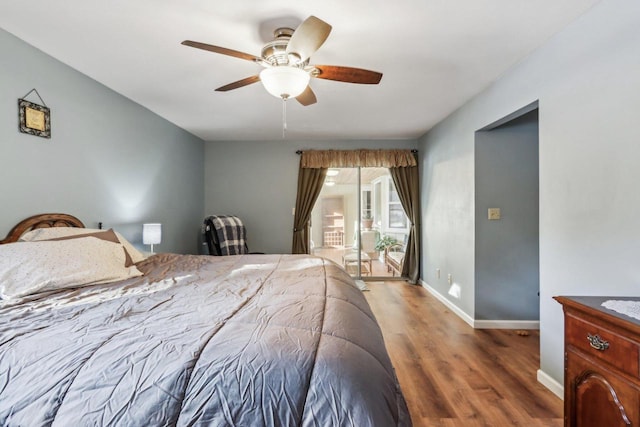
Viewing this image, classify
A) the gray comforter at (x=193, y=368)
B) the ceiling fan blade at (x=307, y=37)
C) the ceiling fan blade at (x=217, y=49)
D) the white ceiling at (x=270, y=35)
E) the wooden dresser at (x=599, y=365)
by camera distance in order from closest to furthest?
the gray comforter at (x=193, y=368) < the wooden dresser at (x=599, y=365) < the ceiling fan blade at (x=307, y=37) < the ceiling fan blade at (x=217, y=49) < the white ceiling at (x=270, y=35)

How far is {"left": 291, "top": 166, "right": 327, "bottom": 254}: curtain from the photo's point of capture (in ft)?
16.4

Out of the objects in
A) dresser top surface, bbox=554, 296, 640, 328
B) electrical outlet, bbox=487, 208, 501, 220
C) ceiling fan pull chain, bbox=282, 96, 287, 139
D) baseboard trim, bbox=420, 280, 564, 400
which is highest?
ceiling fan pull chain, bbox=282, 96, 287, 139

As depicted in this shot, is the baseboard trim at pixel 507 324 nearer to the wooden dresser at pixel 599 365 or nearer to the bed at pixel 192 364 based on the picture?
the wooden dresser at pixel 599 365

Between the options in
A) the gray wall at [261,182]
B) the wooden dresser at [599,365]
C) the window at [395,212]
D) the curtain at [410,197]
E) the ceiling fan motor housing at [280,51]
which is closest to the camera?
the wooden dresser at [599,365]

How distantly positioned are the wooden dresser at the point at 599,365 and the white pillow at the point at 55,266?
8.04 ft

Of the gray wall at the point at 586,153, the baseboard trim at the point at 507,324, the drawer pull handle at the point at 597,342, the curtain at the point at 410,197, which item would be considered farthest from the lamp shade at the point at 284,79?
the curtain at the point at 410,197

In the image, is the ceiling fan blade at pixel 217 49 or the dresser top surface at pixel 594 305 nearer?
the dresser top surface at pixel 594 305

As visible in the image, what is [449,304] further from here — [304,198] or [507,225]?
[304,198]

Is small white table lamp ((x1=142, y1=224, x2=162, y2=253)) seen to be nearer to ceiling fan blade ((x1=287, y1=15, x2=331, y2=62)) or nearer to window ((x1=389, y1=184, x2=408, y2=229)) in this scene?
ceiling fan blade ((x1=287, y1=15, x2=331, y2=62))

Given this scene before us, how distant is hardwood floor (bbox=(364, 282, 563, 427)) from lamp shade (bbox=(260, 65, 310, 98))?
83.1 inches

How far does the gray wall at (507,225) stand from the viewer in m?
3.12

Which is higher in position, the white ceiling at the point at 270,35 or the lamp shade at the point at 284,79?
the white ceiling at the point at 270,35

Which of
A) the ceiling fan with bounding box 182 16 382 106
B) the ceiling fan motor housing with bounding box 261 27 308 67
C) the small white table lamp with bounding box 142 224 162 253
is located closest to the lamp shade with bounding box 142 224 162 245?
the small white table lamp with bounding box 142 224 162 253

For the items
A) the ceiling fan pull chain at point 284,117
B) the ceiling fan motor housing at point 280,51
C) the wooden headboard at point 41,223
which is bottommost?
the wooden headboard at point 41,223
